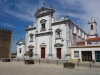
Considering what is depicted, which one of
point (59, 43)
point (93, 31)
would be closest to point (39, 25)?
point (59, 43)

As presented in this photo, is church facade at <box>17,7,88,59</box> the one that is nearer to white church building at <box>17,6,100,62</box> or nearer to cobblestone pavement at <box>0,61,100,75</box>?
white church building at <box>17,6,100,62</box>

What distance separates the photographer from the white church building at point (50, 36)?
3334 centimetres

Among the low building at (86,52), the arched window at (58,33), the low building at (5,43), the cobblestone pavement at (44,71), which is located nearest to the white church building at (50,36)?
the arched window at (58,33)

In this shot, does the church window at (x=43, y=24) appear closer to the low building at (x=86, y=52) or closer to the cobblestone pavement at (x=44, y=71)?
the low building at (x=86, y=52)

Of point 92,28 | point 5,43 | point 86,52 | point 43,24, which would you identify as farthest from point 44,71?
point 92,28

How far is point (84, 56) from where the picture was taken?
30.8 metres

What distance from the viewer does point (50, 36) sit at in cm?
3606

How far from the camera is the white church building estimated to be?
3334cm

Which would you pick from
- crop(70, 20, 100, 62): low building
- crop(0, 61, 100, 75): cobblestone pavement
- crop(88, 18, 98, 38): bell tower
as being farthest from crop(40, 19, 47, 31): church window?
crop(0, 61, 100, 75): cobblestone pavement

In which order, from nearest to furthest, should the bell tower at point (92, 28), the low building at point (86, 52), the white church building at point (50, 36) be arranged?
1. the low building at point (86, 52)
2. the white church building at point (50, 36)
3. the bell tower at point (92, 28)

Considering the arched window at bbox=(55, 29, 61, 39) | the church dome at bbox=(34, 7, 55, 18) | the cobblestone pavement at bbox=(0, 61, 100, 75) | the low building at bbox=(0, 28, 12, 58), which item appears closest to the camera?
the cobblestone pavement at bbox=(0, 61, 100, 75)

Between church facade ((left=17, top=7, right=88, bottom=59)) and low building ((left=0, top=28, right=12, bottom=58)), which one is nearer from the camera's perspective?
church facade ((left=17, top=7, right=88, bottom=59))

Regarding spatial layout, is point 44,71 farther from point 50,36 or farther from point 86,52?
point 50,36

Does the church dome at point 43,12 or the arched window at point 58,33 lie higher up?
the church dome at point 43,12
